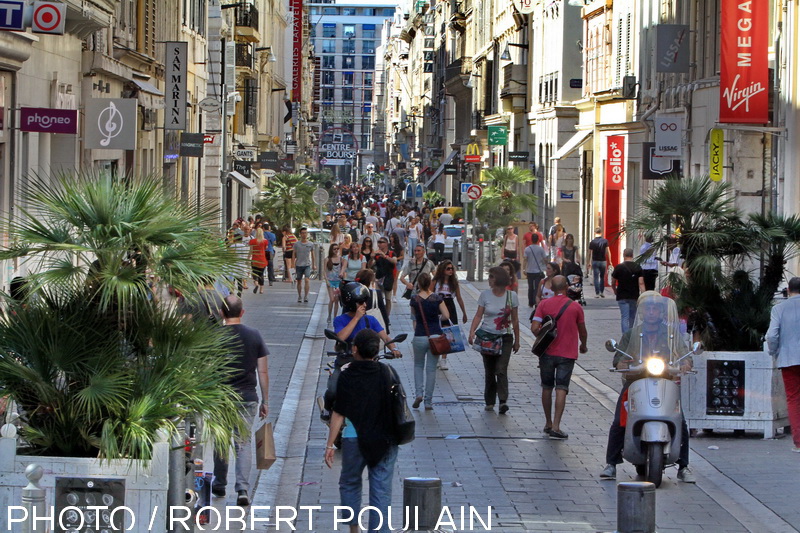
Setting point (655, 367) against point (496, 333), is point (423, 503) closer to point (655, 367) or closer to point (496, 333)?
point (655, 367)

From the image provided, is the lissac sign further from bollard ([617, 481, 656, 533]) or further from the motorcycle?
bollard ([617, 481, 656, 533])

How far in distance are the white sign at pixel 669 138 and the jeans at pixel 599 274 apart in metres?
2.95

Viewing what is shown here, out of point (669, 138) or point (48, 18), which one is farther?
point (669, 138)

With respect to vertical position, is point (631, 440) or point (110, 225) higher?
point (110, 225)

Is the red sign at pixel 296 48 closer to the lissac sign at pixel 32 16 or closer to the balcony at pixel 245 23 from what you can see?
the balcony at pixel 245 23

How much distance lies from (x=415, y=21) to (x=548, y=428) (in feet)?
340

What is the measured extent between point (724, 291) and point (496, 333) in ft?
7.64

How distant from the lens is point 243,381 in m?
9.66

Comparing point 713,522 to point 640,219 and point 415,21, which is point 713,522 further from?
point 415,21

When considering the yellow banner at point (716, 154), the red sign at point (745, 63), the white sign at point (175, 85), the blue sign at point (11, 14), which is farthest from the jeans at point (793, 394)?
the white sign at point (175, 85)

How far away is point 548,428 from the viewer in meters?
12.8

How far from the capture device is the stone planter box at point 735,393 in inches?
500

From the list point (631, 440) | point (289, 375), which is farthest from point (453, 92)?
point (631, 440)

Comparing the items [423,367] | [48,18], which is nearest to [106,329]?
[423,367]
